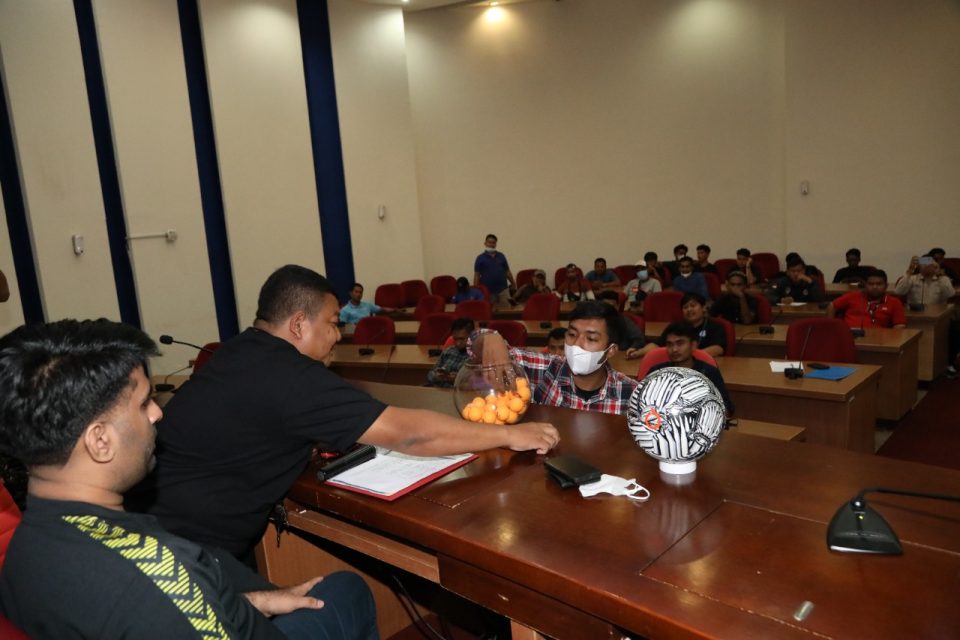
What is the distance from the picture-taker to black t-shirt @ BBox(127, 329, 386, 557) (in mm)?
1748

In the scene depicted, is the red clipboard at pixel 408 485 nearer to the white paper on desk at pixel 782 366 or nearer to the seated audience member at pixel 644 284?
the white paper on desk at pixel 782 366

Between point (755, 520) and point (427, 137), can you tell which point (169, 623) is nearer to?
point (755, 520)

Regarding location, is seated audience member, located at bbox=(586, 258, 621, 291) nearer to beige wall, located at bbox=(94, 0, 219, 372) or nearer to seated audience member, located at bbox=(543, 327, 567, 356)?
seated audience member, located at bbox=(543, 327, 567, 356)

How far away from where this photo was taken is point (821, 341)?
4727mm

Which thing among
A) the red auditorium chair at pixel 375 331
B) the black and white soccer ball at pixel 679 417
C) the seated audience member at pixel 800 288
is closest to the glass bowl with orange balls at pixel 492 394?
the black and white soccer ball at pixel 679 417

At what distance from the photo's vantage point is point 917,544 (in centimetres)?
127

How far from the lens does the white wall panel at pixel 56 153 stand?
6.62 m

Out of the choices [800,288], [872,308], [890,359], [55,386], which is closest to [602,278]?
[800,288]

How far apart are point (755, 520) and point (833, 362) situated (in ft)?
12.2

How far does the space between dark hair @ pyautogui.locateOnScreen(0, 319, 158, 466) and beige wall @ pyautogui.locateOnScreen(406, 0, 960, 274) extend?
10017 mm

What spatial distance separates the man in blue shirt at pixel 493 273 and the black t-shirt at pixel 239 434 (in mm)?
8153

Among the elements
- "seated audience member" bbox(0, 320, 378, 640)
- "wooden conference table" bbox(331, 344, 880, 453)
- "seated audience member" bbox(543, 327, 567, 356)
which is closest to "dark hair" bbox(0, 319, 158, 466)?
"seated audience member" bbox(0, 320, 378, 640)

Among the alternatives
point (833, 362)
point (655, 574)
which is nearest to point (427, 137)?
point (833, 362)

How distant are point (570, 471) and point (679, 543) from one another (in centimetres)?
38
